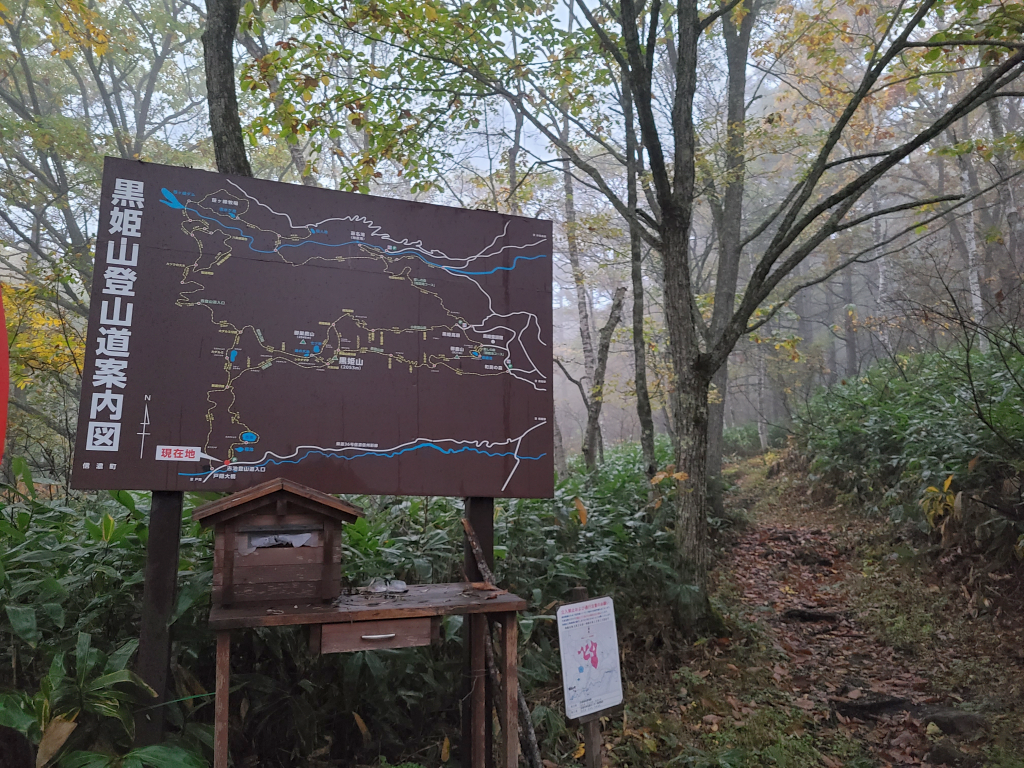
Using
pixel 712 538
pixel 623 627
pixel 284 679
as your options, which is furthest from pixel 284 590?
pixel 712 538

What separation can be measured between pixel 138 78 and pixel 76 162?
183 inches

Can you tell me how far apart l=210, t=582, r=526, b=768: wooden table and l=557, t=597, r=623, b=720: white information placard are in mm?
340

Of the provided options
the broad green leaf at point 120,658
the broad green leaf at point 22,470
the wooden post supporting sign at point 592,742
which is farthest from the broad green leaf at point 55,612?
the wooden post supporting sign at point 592,742

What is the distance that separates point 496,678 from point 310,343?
6.27 feet

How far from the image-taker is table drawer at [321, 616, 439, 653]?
8.16 feet

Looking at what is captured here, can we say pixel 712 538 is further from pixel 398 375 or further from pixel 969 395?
pixel 398 375

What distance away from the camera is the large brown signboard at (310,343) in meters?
2.82

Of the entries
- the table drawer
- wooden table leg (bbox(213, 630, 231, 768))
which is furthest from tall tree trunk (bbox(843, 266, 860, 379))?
wooden table leg (bbox(213, 630, 231, 768))

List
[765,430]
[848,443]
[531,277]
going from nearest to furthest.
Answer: [531,277] → [848,443] → [765,430]

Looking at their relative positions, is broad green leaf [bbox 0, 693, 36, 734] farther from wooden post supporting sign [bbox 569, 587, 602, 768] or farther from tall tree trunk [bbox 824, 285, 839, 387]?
tall tree trunk [bbox 824, 285, 839, 387]

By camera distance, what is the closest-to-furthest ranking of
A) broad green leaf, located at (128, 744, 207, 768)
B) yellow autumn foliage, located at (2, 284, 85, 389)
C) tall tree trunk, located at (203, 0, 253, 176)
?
broad green leaf, located at (128, 744, 207, 768) < tall tree trunk, located at (203, 0, 253, 176) < yellow autumn foliage, located at (2, 284, 85, 389)

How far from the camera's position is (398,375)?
10.6 feet

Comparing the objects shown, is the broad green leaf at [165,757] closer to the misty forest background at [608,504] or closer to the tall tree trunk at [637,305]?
the misty forest background at [608,504]

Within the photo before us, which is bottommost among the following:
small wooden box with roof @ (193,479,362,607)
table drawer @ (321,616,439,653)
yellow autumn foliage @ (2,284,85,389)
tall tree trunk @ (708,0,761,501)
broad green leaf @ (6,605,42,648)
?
table drawer @ (321,616,439,653)
